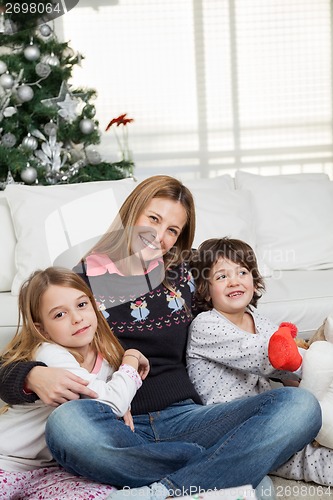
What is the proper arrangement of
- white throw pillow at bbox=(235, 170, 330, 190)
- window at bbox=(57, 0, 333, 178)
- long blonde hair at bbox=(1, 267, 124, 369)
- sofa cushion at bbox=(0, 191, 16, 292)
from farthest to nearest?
window at bbox=(57, 0, 333, 178) → white throw pillow at bbox=(235, 170, 330, 190) → sofa cushion at bbox=(0, 191, 16, 292) → long blonde hair at bbox=(1, 267, 124, 369)

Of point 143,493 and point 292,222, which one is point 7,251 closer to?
point 292,222

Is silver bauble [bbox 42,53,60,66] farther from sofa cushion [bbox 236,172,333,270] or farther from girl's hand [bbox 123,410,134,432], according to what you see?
girl's hand [bbox 123,410,134,432]

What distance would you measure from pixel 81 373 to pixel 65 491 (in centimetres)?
23

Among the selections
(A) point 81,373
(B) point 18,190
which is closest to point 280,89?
(B) point 18,190

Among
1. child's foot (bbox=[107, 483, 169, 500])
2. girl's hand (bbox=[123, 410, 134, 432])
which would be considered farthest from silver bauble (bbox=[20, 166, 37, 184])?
child's foot (bbox=[107, 483, 169, 500])

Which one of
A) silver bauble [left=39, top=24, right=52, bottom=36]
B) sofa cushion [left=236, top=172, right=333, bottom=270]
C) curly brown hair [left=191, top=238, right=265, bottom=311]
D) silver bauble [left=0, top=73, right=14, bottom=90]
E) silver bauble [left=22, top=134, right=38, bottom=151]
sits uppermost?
silver bauble [left=39, top=24, right=52, bottom=36]

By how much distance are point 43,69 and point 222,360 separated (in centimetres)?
219

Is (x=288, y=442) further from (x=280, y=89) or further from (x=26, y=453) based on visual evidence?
(x=280, y=89)

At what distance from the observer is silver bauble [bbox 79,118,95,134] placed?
11.4ft

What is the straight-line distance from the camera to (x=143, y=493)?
135 centimetres

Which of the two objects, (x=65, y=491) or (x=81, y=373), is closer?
(x=65, y=491)

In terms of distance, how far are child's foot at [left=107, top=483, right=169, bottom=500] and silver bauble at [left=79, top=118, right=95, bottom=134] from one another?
2.37 meters

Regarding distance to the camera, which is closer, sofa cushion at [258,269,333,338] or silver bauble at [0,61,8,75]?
sofa cushion at [258,269,333,338]

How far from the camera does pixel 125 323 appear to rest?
5.43 ft
